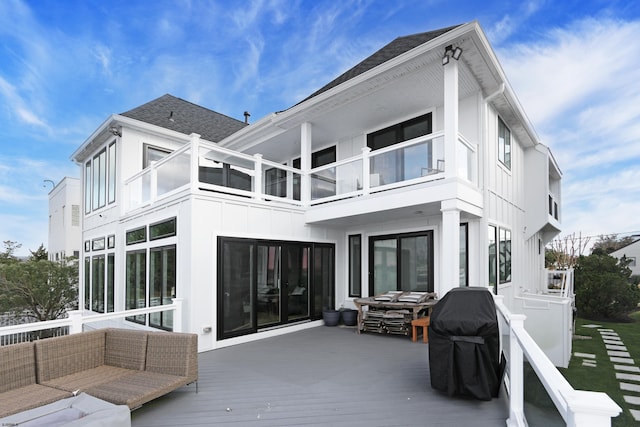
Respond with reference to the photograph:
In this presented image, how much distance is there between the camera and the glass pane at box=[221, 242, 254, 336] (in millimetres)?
7051

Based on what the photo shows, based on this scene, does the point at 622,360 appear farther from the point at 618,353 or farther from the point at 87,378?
the point at 87,378

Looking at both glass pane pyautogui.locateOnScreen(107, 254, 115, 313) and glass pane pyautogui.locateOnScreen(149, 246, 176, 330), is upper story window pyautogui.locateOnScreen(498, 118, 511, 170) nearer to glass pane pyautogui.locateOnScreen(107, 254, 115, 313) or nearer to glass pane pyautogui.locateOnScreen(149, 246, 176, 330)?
glass pane pyautogui.locateOnScreen(149, 246, 176, 330)

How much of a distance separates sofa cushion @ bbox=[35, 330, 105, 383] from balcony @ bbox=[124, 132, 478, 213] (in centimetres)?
311

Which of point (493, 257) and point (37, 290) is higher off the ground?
point (493, 257)

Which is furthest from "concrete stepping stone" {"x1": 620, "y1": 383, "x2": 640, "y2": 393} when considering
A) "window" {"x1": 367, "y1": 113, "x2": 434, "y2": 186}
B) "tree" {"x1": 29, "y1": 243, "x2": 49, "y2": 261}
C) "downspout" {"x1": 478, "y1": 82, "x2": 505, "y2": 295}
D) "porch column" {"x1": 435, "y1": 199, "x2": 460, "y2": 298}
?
"tree" {"x1": 29, "y1": 243, "x2": 49, "y2": 261}

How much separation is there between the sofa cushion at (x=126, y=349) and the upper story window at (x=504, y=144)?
827 centimetres

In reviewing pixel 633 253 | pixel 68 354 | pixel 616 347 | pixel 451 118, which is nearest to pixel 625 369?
pixel 616 347

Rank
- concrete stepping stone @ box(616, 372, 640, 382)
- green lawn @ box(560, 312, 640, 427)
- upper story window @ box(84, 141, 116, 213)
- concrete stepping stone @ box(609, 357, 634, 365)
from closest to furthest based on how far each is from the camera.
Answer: green lawn @ box(560, 312, 640, 427)
concrete stepping stone @ box(616, 372, 640, 382)
concrete stepping stone @ box(609, 357, 634, 365)
upper story window @ box(84, 141, 116, 213)

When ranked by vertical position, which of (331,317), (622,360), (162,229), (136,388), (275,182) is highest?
(275,182)

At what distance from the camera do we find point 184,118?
40.9 ft

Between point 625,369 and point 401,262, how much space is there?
18.3ft

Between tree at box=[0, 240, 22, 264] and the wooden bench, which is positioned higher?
tree at box=[0, 240, 22, 264]

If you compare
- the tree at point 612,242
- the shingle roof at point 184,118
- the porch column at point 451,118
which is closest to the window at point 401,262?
the porch column at point 451,118

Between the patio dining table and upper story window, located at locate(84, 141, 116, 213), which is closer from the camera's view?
the patio dining table
